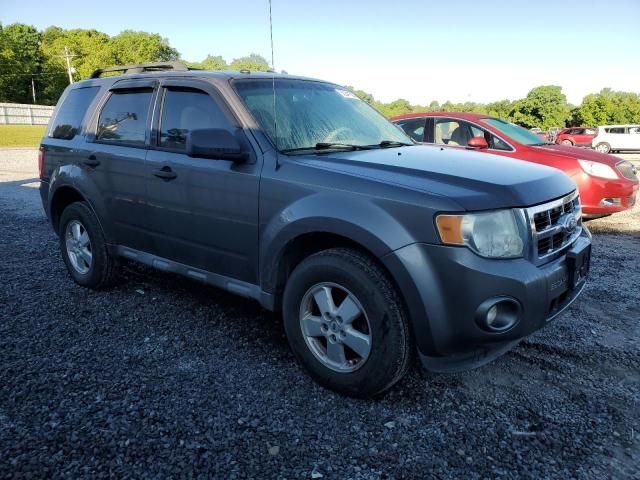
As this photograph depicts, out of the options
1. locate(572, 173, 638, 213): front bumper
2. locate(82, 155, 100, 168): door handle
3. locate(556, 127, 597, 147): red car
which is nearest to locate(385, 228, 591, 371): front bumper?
locate(82, 155, 100, 168): door handle

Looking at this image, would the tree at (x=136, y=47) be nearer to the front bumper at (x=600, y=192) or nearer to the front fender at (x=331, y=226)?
the front bumper at (x=600, y=192)

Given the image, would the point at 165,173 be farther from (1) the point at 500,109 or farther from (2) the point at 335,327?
(1) the point at 500,109

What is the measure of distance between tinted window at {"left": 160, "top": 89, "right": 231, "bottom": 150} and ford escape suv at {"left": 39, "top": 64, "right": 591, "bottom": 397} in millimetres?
12

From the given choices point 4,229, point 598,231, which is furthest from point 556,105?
point 4,229

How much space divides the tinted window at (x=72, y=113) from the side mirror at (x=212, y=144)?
1.94 m

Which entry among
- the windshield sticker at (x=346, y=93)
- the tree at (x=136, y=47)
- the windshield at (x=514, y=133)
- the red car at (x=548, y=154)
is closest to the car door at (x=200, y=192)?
the windshield sticker at (x=346, y=93)

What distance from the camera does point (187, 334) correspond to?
3.63 metres

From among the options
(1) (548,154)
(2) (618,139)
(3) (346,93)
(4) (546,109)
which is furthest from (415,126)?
(4) (546,109)

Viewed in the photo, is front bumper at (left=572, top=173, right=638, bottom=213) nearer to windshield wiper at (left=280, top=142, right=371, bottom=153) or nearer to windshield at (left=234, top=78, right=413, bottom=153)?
windshield at (left=234, top=78, right=413, bottom=153)

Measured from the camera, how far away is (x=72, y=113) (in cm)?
455

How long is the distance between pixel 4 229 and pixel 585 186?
803cm

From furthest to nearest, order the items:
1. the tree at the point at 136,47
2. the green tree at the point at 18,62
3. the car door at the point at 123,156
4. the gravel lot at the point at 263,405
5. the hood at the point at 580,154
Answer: the tree at the point at 136,47
the green tree at the point at 18,62
the hood at the point at 580,154
the car door at the point at 123,156
the gravel lot at the point at 263,405

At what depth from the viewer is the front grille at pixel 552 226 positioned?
2531 millimetres

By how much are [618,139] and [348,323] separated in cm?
2997
